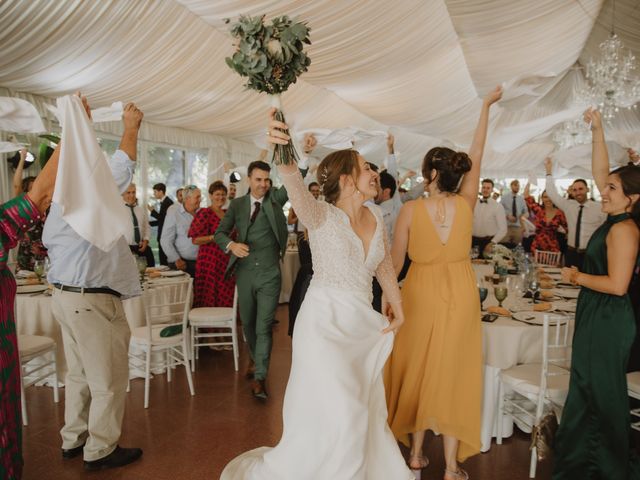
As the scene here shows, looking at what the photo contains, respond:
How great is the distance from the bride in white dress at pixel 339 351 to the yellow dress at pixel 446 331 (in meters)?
0.36

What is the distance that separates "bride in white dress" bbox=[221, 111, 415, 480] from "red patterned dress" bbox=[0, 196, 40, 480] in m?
1.00

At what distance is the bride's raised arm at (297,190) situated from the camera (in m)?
1.79

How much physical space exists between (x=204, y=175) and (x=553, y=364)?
11.1 meters

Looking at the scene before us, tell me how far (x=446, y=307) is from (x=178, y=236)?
154 inches

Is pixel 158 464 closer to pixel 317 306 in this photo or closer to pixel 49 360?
pixel 317 306

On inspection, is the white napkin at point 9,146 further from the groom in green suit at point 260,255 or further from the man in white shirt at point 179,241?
the man in white shirt at point 179,241

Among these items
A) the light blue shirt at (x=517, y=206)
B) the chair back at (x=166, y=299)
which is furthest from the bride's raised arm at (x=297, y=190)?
the light blue shirt at (x=517, y=206)

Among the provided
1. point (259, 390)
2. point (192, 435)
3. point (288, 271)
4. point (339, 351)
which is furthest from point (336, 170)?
point (288, 271)

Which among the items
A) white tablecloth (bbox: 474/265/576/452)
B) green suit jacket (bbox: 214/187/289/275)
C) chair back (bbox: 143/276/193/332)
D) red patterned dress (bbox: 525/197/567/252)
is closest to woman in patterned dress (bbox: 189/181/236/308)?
chair back (bbox: 143/276/193/332)

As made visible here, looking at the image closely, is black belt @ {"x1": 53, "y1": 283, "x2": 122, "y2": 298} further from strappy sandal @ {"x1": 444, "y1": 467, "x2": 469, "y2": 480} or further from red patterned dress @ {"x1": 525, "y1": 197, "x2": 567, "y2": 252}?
red patterned dress @ {"x1": 525, "y1": 197, "x2": 567, "y2": 252}

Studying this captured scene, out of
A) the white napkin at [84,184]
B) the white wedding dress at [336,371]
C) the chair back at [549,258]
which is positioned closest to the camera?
the white napkin at [84,184]

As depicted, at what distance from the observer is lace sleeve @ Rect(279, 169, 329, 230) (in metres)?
1.91

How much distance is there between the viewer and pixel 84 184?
6.18 feet

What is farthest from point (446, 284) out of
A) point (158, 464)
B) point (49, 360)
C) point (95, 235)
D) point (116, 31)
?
point (116, 31)
